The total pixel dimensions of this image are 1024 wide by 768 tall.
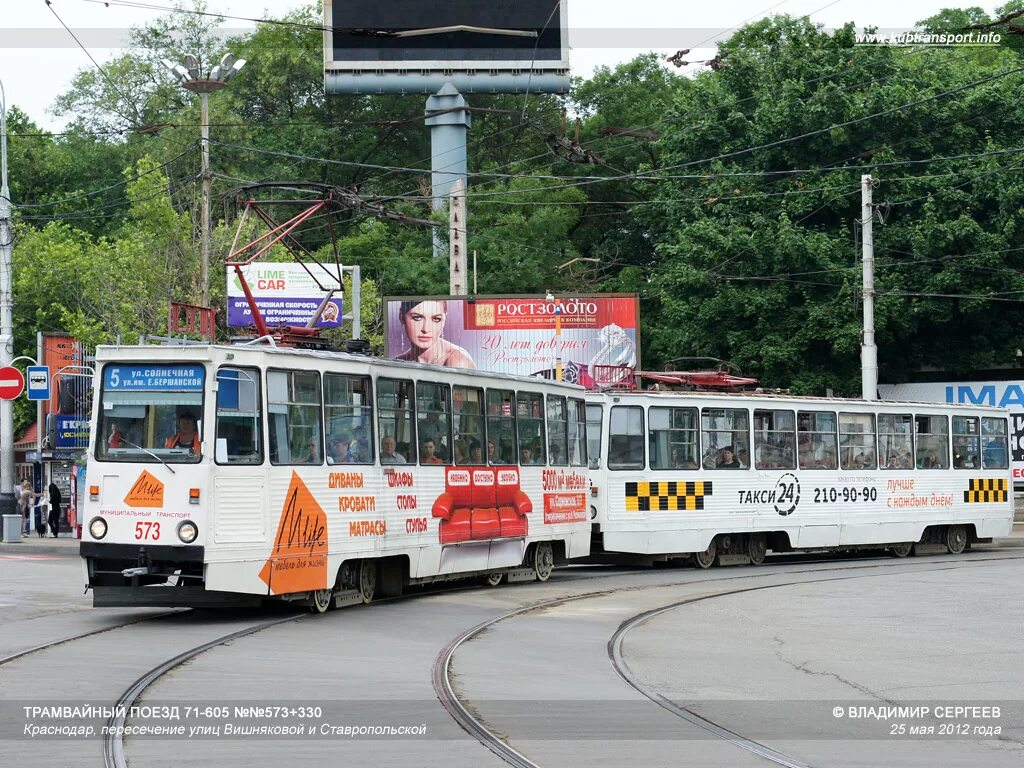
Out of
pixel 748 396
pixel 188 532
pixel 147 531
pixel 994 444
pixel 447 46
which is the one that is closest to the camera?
pixel 188 532

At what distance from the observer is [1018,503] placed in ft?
137

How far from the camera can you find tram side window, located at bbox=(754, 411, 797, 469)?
2791cm

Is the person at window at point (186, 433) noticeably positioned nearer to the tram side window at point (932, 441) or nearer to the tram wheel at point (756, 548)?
the tram wheel at point (756, 548)

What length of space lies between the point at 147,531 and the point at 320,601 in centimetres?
262

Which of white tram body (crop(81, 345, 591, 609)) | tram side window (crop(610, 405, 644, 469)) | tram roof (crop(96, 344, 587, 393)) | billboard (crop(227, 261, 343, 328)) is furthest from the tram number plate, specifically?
billboard (crop(227, 261, 343, 328))

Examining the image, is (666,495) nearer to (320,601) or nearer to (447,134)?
(320,601)

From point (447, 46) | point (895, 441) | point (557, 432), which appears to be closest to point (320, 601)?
point (557, 432)

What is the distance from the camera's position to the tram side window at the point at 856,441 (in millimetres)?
29562

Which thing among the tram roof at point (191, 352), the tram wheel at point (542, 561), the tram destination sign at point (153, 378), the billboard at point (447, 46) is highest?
the billboard at point (447, 46)

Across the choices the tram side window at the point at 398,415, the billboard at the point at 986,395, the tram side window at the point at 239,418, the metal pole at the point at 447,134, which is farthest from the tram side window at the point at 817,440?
the metal pole at the point at 447,134

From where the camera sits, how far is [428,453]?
65.7ft

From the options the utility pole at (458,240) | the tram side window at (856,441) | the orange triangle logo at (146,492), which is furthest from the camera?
the utility pole at (458,240)

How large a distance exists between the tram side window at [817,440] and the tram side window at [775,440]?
0.22m

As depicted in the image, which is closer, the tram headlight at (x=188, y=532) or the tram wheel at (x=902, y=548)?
the tram headlight at (x=188, y=532)
